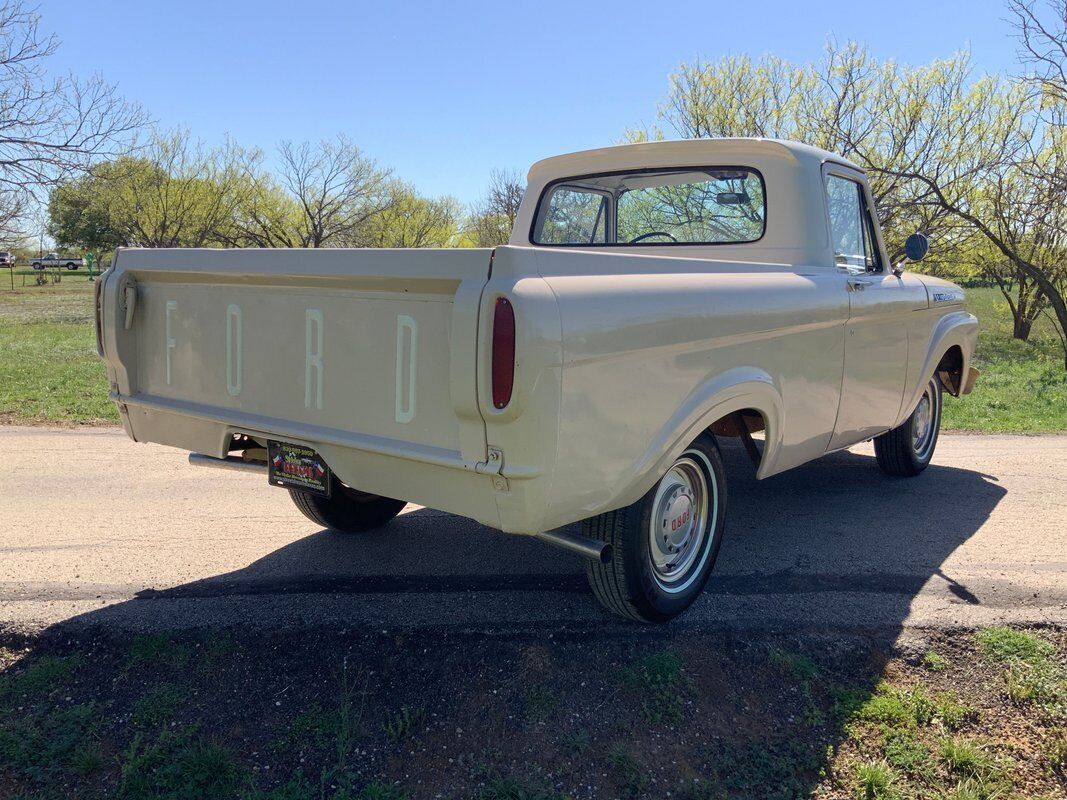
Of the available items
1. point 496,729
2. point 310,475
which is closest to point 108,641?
point 310,475

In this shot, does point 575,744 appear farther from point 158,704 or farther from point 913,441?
point 913,441

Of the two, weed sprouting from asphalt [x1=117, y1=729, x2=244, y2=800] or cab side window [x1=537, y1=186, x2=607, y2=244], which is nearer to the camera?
weed sprouting from asphalt [x1=117, y1=729, x2=244, y2=800]

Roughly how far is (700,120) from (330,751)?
20068mm

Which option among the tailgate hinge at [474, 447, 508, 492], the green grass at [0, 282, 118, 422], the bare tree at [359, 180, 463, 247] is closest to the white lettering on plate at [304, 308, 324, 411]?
the tailgate hinge at [474, 447, 508, 492]

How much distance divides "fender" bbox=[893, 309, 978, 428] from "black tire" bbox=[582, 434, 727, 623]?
2.08 m

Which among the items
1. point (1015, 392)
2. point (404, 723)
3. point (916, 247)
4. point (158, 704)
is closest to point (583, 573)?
point (404, 723)

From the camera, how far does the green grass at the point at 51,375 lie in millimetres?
8211

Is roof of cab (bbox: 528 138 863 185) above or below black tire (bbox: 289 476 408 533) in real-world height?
above

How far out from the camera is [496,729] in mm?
2783

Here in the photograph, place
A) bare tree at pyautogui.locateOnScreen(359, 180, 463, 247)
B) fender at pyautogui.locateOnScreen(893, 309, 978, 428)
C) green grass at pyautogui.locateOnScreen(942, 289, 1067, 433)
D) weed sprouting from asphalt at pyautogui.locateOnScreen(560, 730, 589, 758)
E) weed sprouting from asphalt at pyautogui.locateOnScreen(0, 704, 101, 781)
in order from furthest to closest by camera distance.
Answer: bare tree at pyautogui.locateOnScreen(359, 180, 463, 247), green grass at pyautogui.locateOnScreen(942, 289, 1067, 433), fender at pyautogui.locateOnScreen(893, 309, 978, 428), weed sprouting from asphalt at pyautogui.locateOnScreen(560, 730, 589, 758), weed sprouting from asphalt at pyautogui.locateOnScreen(0, 704, 101, 781)

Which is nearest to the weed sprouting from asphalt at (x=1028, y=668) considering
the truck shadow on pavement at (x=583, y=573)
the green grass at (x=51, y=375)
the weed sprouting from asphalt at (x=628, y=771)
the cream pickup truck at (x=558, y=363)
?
the truck shadow on pavement at (x=583, y=573)

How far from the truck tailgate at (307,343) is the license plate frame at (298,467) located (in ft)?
0.35

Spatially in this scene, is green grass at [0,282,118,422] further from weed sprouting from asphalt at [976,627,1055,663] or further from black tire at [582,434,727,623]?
weed sprouting from asphalt at [976,627,1055,663]

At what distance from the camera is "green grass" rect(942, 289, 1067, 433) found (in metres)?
8.87
